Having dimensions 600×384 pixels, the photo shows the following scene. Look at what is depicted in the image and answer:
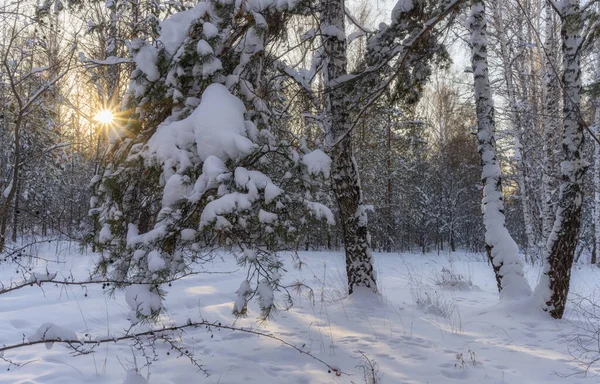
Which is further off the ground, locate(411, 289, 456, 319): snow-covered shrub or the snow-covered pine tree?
the snow-covered pine tree

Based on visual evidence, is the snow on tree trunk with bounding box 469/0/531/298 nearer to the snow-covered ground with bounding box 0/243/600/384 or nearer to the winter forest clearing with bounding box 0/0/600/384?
the winter forest clearing with bounding box 0/0/600/384

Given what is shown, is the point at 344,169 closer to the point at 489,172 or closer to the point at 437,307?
the point at 489,172

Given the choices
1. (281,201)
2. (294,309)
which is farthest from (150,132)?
(294,309)

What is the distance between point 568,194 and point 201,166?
15.2ft

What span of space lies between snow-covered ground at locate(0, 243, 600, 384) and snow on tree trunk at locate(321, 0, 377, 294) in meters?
0.51

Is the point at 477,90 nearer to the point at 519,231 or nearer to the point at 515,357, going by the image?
the point at 515,357

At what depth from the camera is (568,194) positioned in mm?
4859

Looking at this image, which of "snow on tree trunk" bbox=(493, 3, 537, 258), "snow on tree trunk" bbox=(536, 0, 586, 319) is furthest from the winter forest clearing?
"snow on tree trunk" bbox=(493, 3, 537, 258)

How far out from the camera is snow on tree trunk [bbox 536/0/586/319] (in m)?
4.81

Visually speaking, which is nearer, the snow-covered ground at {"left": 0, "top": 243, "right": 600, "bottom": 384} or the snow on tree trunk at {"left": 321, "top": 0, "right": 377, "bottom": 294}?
the snow-covered ground at {"left": 0, "top": 243, "right": 600, "bottom": 384}

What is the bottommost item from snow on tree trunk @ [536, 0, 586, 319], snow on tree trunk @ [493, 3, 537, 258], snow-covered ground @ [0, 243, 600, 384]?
snow-covered ground @ [0, 243, 600, 384]

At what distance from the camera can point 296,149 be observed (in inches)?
133

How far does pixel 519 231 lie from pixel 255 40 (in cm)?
2525

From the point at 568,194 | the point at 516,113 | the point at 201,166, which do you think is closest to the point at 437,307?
the point at 568,194
